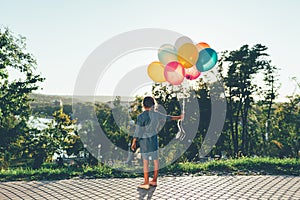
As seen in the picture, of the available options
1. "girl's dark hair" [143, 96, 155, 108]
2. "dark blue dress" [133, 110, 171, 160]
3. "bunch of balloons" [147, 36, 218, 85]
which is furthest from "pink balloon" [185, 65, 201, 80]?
"dark blue dress" [133, 110, 171, 160]

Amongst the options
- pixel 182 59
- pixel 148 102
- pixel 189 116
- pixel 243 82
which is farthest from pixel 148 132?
pixel 243 82

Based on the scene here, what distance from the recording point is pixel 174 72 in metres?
5.18

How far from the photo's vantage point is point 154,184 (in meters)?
4.86

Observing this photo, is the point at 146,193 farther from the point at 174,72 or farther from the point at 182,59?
the point at 182,59

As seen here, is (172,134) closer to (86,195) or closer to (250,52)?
(86,195)

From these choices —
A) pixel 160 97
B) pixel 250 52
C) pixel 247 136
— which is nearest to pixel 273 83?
pixel 250 52

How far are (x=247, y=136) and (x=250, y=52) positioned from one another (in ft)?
24.1

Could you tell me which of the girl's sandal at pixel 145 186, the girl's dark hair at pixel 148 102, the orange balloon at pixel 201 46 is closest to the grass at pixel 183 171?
the girl's sandal at pixel 145 186

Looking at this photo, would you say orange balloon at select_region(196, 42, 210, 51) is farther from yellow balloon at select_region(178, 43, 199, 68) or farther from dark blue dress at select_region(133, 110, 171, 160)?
dark blue dress at select_region(133, 110, 171, 160)

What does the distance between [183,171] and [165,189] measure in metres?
1.65

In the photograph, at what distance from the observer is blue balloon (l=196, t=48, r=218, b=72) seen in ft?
17.2

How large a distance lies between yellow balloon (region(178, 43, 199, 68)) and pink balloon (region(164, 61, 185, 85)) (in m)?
0.13

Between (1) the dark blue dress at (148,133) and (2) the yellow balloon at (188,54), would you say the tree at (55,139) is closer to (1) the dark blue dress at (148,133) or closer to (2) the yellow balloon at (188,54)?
(1) the dark blue dress at (148,133)

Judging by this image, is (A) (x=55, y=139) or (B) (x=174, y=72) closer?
(B) (x=174, y=72)
